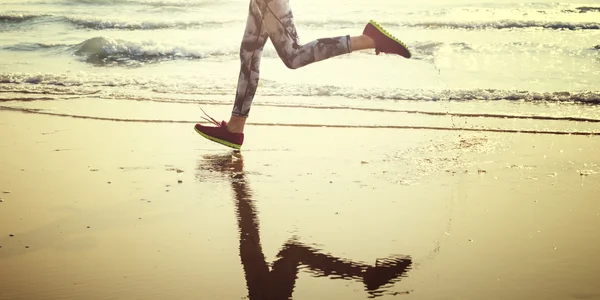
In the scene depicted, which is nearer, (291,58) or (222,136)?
(291,58)

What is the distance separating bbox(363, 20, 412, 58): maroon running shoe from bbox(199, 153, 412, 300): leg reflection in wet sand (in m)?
1.81

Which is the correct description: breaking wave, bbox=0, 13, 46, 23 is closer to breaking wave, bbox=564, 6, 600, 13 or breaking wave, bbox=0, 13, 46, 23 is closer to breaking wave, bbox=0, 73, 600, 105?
breaking wave, bbox=0, 73, 600, 105

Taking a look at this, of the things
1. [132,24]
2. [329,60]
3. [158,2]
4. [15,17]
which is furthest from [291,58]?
[158,2]

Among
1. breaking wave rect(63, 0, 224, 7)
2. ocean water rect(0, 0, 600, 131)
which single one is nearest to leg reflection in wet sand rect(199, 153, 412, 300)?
ocean water rect(0, 0, 600, 131)

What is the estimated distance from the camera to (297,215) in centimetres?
470

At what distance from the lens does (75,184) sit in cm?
529

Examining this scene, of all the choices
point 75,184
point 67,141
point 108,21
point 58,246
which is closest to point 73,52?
point 108,21

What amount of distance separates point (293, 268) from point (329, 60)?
29.5 feet

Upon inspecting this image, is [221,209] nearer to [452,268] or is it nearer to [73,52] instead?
[452,268]

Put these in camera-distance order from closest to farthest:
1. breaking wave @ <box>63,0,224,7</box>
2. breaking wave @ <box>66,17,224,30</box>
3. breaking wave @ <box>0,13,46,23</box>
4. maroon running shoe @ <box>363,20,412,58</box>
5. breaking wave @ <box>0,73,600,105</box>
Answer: maroon running shoe @ <box>363,20,412,58</box> < breaking wave @ <box>0,73,600,105</box> < breaking wave @ <box>66,17,224,30</box> < breaking wave @ <box>0,13,46,23</box> < breaking wave @ <box>63,0,224,7</box>

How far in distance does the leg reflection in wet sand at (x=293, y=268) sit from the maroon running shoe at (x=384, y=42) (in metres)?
1.81

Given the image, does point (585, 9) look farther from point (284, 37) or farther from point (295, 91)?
point (284, 37)

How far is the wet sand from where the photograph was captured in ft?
12.2

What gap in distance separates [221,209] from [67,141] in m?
2.12
